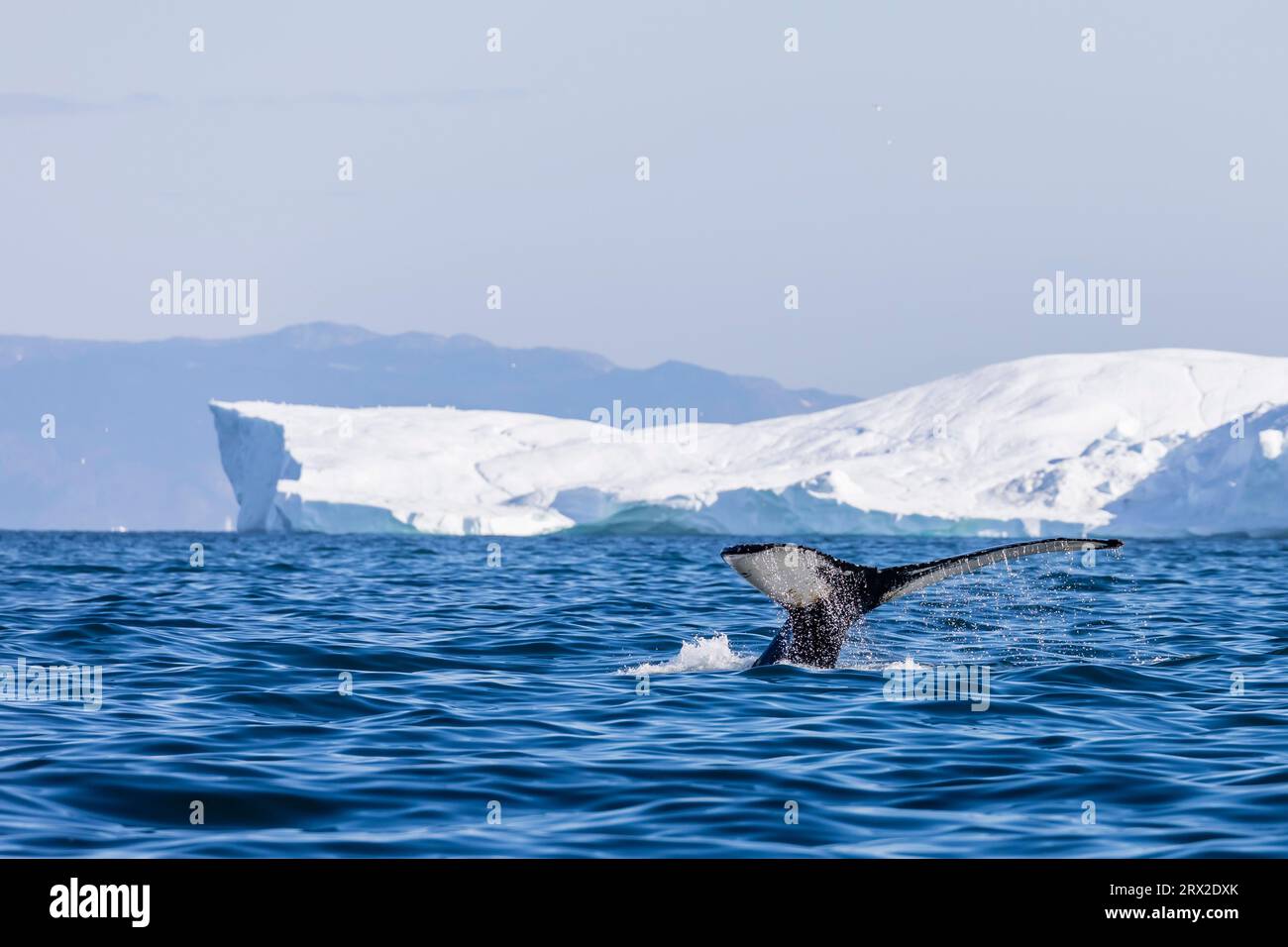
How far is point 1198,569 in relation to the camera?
97.3 ft

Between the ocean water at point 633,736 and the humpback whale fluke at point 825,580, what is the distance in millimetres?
293

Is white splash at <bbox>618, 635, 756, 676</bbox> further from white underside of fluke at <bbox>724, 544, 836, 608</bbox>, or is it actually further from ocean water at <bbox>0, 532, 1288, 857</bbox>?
white underside of fluke at <bbox>724, 544, 836, 608</bbox>

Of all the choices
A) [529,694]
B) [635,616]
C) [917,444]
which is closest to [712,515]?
[917,444]

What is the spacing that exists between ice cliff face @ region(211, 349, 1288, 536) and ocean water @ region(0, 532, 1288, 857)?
3451 cm

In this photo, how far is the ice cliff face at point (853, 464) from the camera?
52250mm

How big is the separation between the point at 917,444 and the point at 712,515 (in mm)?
10623

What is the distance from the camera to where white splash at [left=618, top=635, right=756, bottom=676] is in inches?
483

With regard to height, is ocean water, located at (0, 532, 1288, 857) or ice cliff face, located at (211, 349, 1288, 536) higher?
ice cliff face, located at (211, 349, 1288, 536)

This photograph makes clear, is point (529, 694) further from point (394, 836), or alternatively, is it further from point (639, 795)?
point (394, 836)

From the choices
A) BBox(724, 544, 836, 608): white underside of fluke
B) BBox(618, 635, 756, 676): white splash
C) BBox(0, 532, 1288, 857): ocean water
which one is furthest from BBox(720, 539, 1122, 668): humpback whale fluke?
BBox(618, 635, 756, 676): white splash

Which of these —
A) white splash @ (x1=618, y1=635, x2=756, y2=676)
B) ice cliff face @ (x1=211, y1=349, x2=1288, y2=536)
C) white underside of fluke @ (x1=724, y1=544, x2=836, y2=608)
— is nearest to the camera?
white underside of fluke @ (x1=724, y1=544, x2=836, y2=608)

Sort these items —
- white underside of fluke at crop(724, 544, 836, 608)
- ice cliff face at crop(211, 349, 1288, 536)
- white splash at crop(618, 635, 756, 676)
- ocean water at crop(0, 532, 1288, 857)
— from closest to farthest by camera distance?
ocean water at crop(0, 532, 1288, 857)
white underside of fluke at crop(724, 544, 836, 608)
white splash at crop(618, 635, 756, 676)
ice cliff face at crop(211, 349, 1288, 536)

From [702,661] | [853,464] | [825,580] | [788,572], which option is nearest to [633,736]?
[788,572]

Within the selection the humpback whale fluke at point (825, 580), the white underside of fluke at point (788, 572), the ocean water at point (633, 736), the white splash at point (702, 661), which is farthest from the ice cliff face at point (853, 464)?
the white underside of fluke at point (788, 572)
